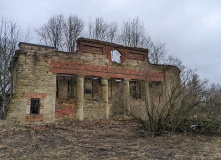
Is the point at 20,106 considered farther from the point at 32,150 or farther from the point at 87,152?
the point at 87,152

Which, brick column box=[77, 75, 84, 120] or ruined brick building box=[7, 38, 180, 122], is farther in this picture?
brick column box=[77, 75, 84, 120]

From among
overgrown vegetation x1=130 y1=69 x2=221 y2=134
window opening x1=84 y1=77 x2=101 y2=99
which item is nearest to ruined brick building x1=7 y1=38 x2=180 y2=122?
window opening x1=84 y1=77 x2=101 y2=99

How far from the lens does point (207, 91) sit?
6500 millimetres

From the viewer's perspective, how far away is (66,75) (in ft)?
45.1

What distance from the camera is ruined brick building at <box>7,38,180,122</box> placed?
11684 mm

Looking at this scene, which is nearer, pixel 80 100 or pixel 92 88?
pixel 80 100

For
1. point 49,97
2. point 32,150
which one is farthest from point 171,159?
point 49,97

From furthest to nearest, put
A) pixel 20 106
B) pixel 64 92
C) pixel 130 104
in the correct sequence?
pixel 64 92, pixel 20 106, pixel 130 104

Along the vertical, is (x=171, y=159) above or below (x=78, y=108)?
below

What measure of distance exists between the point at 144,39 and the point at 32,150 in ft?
76.1

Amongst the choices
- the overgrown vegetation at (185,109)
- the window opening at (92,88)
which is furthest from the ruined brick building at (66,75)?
the overgrown vegetation at (185,109)

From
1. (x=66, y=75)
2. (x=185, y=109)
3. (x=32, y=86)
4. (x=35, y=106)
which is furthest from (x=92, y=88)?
(x=185, y=109)

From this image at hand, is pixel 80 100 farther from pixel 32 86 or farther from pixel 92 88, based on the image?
pixel 92 88

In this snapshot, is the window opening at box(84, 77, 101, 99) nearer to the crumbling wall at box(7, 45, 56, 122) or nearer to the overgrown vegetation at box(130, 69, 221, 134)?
the crumbling wall at box(7, 45, 56, 122)
